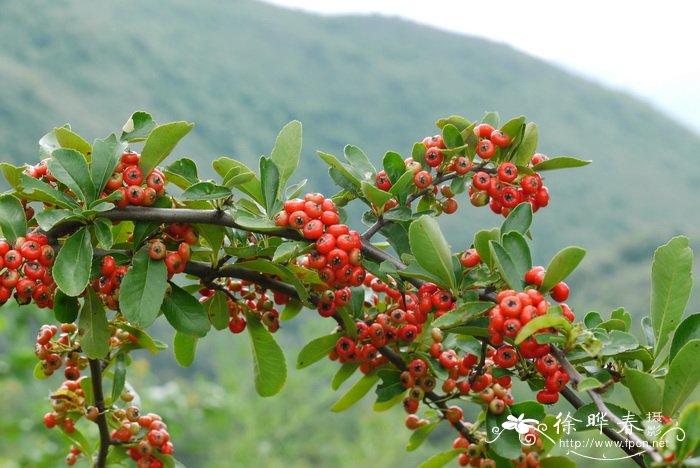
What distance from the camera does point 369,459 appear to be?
56.9 feet

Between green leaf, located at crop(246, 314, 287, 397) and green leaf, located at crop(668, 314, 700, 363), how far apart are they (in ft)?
2.59

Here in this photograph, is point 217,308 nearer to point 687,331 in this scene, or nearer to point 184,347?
point 184,347

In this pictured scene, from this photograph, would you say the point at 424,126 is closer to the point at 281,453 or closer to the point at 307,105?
the point at 307,105

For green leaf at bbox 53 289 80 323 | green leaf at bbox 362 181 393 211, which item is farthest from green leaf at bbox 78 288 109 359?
green leaf at bbox 362 181 393 211

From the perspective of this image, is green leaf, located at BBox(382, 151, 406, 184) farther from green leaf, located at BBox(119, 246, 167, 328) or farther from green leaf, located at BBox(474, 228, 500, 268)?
green leaf, located at BBox(119, 246, 167, 328)

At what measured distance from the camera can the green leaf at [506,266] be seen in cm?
129

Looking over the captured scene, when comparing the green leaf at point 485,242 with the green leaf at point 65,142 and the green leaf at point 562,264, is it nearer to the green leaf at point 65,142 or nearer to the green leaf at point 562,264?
the green leaf at point 562,264

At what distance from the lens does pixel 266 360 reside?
174 centimetres

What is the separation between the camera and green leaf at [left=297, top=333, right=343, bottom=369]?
1.73 m

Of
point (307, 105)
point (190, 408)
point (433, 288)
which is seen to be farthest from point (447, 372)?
point (307, 105)

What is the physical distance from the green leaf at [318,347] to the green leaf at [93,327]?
0.44 metres

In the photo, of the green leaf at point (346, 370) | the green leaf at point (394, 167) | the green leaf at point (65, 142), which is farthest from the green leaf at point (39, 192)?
the green leaf at point (346, 370)

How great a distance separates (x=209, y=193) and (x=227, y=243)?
228 millimetres

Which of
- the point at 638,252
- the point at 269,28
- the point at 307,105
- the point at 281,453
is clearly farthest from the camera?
the point at 269,28
